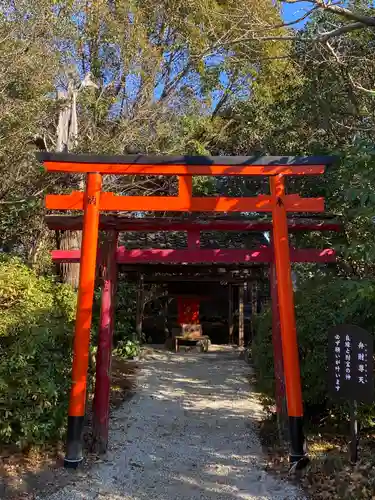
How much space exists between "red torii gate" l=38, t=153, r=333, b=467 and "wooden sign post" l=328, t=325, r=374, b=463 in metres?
0.48

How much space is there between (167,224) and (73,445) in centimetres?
288

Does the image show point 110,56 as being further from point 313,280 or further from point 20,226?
point 313,280

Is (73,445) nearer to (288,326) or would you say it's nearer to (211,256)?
(288,326)

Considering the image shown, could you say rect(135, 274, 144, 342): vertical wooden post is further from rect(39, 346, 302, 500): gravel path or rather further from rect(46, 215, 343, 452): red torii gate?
rect(46, 215, 343, 452): red torii gate

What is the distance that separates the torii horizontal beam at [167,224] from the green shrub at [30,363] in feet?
3.04

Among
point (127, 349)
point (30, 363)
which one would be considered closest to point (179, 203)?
point (30, 363)

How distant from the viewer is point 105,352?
629 cm

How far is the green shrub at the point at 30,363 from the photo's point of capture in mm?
5285

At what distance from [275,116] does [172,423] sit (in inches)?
325

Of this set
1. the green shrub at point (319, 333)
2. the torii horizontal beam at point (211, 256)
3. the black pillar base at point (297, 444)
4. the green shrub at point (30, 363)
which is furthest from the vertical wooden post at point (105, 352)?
the green shrub at point (319, 333)

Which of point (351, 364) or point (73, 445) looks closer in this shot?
point (351, 364)

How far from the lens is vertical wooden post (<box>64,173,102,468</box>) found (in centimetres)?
523

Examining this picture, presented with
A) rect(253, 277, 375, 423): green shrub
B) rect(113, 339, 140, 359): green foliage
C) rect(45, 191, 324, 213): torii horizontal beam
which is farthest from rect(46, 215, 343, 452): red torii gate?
rect(113, 339, 140, 359): green foliage

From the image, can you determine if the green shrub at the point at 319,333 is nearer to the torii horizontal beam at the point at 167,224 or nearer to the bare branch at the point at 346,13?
the torii horizontal beam at the point at 167,224
